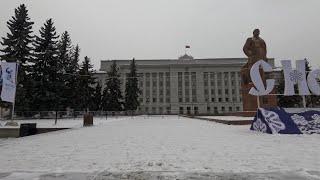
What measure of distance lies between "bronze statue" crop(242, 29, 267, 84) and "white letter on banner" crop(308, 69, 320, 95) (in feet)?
39.5

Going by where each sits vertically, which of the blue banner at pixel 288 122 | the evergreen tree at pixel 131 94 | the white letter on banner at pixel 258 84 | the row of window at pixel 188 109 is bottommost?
the blue banner at pixel 288 122

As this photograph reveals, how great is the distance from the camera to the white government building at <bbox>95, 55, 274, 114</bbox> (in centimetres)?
10644

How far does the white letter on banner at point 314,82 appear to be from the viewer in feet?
49.9


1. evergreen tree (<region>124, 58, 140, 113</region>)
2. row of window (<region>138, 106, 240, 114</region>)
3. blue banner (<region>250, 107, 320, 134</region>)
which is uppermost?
evergreen tree (<region>124, 58, 140, 113</region>)

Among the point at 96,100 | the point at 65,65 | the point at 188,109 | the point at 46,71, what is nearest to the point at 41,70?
the point at 46,71

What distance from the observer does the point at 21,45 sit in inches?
1575

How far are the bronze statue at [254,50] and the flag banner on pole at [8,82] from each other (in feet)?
62.7

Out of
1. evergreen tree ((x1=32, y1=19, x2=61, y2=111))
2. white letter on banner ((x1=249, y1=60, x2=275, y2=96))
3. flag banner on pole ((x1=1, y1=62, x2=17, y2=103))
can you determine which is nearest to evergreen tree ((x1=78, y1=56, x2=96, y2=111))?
evergreen tree ((x1=32, y1=19, x2=61, y2=111))

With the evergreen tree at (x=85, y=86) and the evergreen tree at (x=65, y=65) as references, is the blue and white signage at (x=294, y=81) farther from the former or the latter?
the evergreen tree at (x=85, y=86)

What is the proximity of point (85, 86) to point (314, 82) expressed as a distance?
45427 millimetres

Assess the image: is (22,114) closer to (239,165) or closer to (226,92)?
(239,165)

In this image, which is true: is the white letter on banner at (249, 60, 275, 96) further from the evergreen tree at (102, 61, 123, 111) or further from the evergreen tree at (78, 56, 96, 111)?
the evergreen tree at (102, 61, 123, 111)

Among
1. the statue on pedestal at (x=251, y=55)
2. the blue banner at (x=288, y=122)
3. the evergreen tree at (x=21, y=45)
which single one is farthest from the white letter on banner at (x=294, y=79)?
the evergreen tree at (x=21, y=45)

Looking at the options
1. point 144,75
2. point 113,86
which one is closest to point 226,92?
point 144,75
